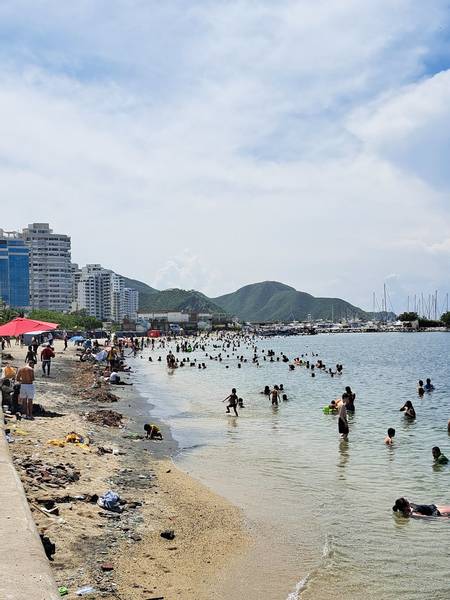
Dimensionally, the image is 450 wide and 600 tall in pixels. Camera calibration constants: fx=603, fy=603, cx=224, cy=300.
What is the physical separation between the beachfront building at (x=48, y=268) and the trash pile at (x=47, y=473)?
171273mm

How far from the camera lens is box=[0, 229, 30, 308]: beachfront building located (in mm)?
154625

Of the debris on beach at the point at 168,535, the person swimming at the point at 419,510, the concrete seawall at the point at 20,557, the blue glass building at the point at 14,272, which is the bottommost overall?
the person swimming at the point at 419,510

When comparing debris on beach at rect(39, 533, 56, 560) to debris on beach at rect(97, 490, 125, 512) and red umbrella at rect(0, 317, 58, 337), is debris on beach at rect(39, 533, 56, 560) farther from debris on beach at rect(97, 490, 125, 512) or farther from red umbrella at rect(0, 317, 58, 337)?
red umbrella at rect(0, 317, 58, 337)

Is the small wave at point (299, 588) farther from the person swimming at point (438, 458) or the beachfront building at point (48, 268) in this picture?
the beachfront building at point (48, 268)

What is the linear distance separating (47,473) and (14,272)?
504ft

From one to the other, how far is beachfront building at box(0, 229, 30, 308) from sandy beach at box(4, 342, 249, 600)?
480 feet

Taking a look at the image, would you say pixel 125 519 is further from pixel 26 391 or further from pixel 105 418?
pixel 105 418

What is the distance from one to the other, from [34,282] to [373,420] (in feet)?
541

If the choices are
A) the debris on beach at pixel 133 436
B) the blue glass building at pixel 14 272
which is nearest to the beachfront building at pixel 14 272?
the blue glass building at pixel 14 272

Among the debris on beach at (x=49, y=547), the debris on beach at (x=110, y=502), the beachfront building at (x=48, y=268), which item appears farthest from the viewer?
the beachfront building at (x=48, y=268)

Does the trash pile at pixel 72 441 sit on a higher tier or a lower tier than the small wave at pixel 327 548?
higher

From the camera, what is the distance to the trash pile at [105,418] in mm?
21391

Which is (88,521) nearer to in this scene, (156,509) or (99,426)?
(156,509)

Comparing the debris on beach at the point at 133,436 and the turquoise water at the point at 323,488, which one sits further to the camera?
the debris on beach at the point at 133,436
